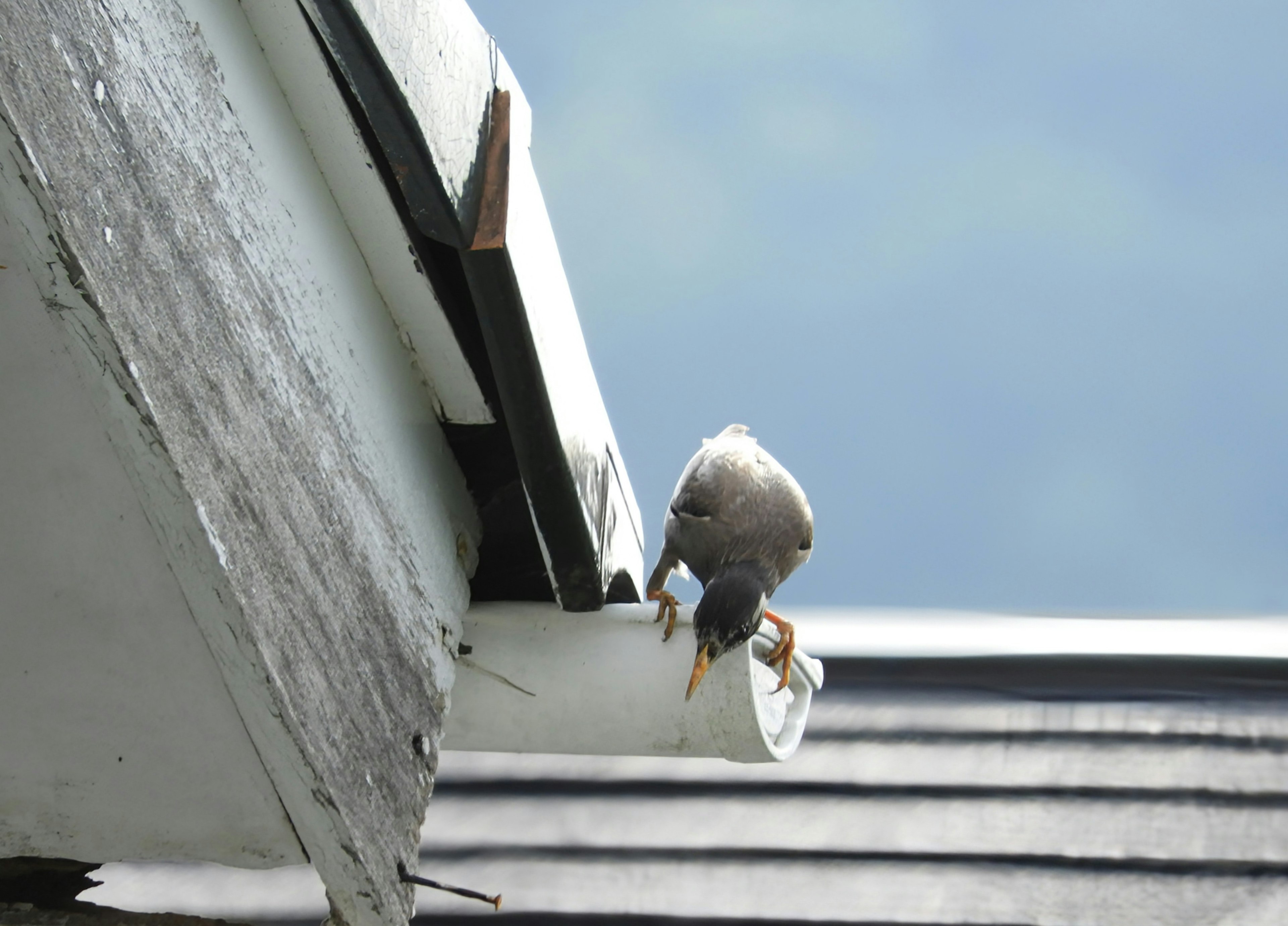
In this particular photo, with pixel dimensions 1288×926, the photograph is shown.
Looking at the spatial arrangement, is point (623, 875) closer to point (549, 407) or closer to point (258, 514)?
point (549, 407)

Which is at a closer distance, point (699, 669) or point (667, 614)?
point (699, 669)

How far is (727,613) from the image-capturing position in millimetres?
1690

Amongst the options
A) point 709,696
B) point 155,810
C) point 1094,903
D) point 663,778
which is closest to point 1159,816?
point 1094,903

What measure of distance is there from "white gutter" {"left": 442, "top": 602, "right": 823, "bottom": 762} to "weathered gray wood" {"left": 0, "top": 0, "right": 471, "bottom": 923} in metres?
0.14

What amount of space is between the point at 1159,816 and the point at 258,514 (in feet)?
5.84

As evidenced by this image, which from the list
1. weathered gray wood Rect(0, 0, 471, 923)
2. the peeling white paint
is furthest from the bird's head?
the peeling white paint

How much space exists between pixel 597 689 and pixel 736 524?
48.9 inches

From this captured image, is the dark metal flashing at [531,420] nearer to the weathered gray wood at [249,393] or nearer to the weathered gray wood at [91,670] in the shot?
the weathered gray wood at [249,393]

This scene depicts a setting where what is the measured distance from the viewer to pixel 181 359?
2.52 ft

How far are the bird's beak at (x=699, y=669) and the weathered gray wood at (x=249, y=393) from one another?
0.27 m

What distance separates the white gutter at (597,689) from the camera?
1293 millimetres

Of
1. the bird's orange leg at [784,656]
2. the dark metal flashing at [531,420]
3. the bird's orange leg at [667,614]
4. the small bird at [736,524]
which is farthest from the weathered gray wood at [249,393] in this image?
the small bird at [736,524]

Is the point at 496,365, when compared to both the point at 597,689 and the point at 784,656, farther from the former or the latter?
the point at 784,656

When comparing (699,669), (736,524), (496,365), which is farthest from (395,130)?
(736,524)
